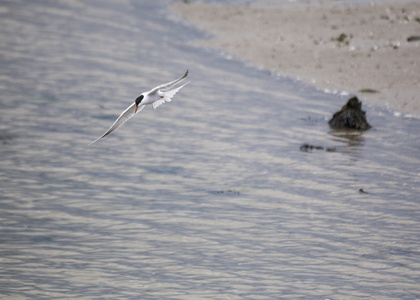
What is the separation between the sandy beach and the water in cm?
126

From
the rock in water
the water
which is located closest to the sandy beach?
the water

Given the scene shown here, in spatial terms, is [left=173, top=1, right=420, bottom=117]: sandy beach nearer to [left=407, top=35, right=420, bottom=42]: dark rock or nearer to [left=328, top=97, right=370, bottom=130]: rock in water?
[left=407, top=35, right=420, bottom=42]: dark rock

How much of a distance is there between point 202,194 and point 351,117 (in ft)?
26.6

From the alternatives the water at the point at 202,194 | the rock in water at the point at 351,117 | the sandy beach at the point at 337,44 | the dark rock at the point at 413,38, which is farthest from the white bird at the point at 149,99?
the dark rock at the point at 413,38

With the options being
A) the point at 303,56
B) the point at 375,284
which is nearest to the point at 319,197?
the point at 375,284

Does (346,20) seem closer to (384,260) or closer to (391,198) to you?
(391,198)

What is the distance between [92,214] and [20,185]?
302 centimetres

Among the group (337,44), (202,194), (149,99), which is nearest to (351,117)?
(202,194)

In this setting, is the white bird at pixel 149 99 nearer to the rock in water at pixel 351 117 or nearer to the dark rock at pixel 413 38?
the rock in water at pixel 351 117

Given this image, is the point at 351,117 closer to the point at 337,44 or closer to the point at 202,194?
the point at 202,194

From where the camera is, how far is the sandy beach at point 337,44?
27.7 m

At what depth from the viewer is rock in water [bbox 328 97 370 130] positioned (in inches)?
918

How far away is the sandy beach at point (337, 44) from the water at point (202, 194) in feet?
4.14

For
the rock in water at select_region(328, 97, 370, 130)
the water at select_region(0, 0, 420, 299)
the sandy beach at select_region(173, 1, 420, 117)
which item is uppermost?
the sandy beach at select_region(173, 1, 420, 117)
